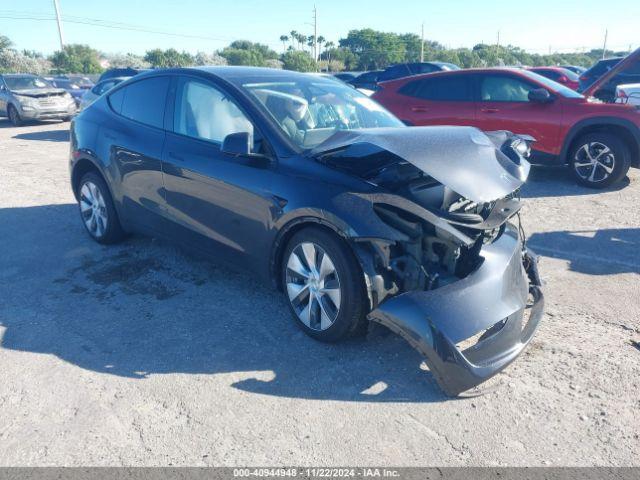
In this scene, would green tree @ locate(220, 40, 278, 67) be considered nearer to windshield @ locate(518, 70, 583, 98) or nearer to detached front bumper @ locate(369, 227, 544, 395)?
windshield @ locate(518, 70, 583, 98)

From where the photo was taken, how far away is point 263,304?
422 cm

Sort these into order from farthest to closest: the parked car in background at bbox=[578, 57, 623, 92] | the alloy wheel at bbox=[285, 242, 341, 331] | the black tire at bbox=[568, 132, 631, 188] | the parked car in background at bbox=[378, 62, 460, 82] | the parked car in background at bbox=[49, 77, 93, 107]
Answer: the parked car in background at bbox=[49, 77, 93, 107], the parked car in background at bbox=[378, 62, 460, 82], the parked car in background at bbox=[578, 57, 623, 92], the black tire at bbox=[568, 132, 631, 188], the alloy wheel at bbox=[285, 242, 341, 331]

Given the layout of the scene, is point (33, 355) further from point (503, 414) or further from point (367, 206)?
point (503, 414)

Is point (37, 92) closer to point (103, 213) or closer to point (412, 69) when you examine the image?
point (412, 69)

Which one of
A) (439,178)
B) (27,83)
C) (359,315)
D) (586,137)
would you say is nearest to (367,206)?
(439,178)

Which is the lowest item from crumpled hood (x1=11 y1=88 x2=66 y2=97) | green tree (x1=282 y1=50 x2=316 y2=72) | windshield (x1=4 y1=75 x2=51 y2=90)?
crumpled hood (x1=11 y1=88 x2=66 y2=97)

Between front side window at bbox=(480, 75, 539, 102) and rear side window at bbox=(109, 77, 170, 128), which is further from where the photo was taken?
front side window at bbox=(480, 75, 539, 102)

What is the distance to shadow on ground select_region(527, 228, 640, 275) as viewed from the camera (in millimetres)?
4859

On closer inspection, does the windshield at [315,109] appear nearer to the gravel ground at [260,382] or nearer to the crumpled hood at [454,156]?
the crumpled hood at [454,156]

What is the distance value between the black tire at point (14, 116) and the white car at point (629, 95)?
52.4ft

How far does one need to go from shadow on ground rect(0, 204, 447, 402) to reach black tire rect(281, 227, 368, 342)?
15cm

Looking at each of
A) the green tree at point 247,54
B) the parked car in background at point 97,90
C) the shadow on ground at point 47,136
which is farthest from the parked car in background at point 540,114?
the green tree at point 247,54

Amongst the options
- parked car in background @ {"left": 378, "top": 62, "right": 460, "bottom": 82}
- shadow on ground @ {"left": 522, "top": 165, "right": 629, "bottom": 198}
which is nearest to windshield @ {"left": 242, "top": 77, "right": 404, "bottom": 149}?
shadow on ground @ {"left": 522, "top": 165, "right": 629, "bottom": 198}

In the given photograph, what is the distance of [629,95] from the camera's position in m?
8.02
